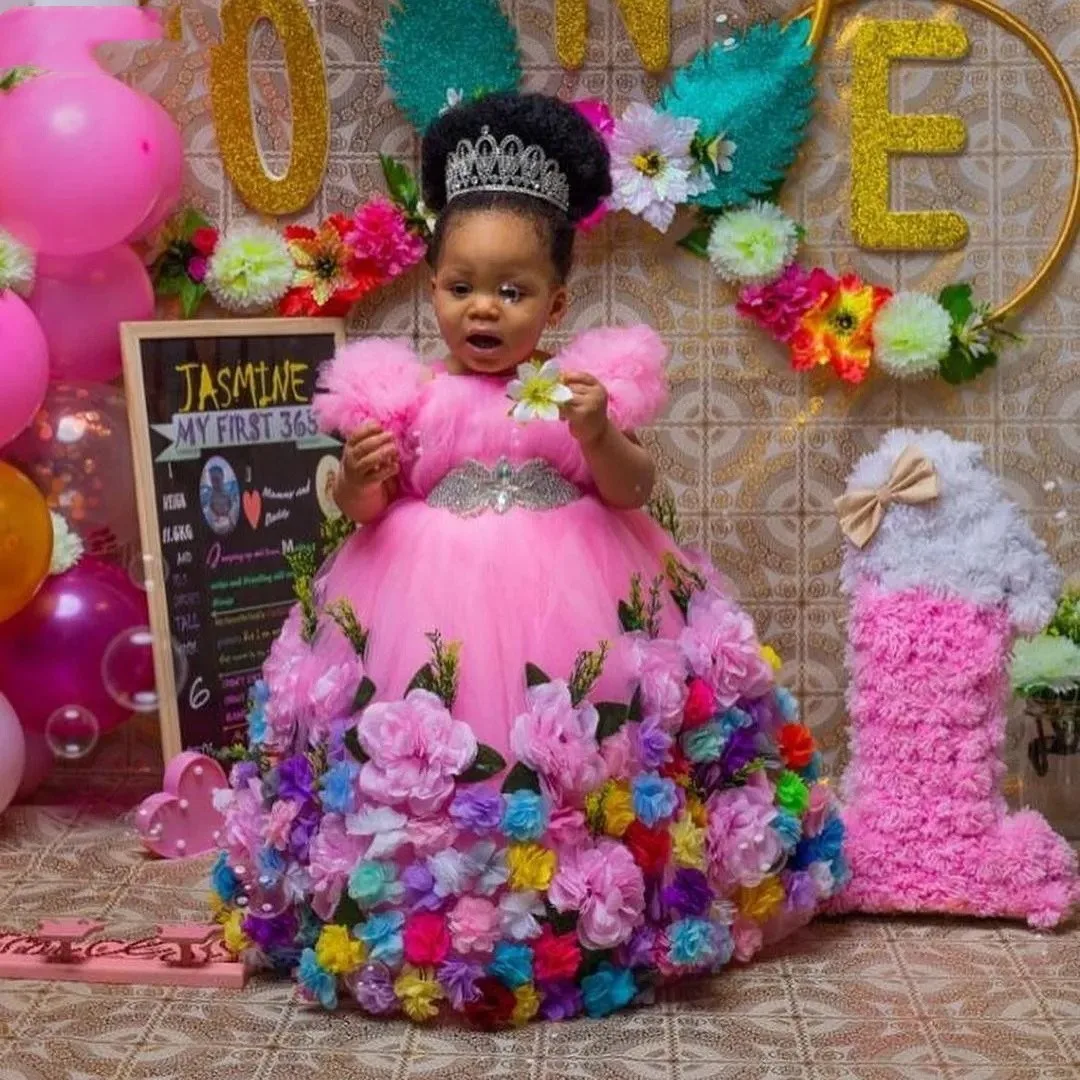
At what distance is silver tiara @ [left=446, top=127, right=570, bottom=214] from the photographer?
2465 mm

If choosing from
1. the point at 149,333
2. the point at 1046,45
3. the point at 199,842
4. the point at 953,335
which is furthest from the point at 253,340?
the point at 1046,45

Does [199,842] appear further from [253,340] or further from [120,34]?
[120,34]

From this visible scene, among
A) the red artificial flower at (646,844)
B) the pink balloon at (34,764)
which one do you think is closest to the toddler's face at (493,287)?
the red artificial flower at (646,844)

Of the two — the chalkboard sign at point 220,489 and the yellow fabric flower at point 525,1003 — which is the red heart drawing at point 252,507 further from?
the yellow fabric flower at point 525,1003

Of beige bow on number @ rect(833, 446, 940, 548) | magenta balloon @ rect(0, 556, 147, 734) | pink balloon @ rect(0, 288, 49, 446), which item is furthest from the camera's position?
magenta balloon @ rect(0, 556, 147, 734)

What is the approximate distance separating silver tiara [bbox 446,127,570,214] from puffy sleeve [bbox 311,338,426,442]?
241 mm

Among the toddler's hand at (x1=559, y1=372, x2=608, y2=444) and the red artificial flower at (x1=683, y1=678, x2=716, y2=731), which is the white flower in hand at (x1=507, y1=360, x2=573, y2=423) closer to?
the toddler's hand at (x1=559, y1=372, x2=608, y2=444)

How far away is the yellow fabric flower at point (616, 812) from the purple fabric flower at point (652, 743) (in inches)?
2.3

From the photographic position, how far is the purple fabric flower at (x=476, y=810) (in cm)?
228

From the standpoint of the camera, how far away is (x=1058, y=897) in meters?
2.68

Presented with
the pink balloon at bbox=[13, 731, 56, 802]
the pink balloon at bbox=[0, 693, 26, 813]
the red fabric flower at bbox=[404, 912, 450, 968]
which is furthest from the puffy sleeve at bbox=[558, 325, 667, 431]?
the pink balloon at bbox=[13, 731, 56, 802]

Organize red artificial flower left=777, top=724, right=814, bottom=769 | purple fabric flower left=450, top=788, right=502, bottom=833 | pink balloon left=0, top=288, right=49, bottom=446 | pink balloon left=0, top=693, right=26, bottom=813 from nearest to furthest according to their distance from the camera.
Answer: purple fabric flower left=450, top=788, right=502, bottom=833 → red artificial flower left=777, top=724, right=814, bottom=769 → pink balloon left=0, top=288, right=49, bottom=446 → pink balloon left=0, top=693, right=26, bottom=813

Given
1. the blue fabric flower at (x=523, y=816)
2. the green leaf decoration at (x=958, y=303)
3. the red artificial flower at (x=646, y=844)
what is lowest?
the red artificial flower at (x=646, y=844)

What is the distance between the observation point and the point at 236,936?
252cm
